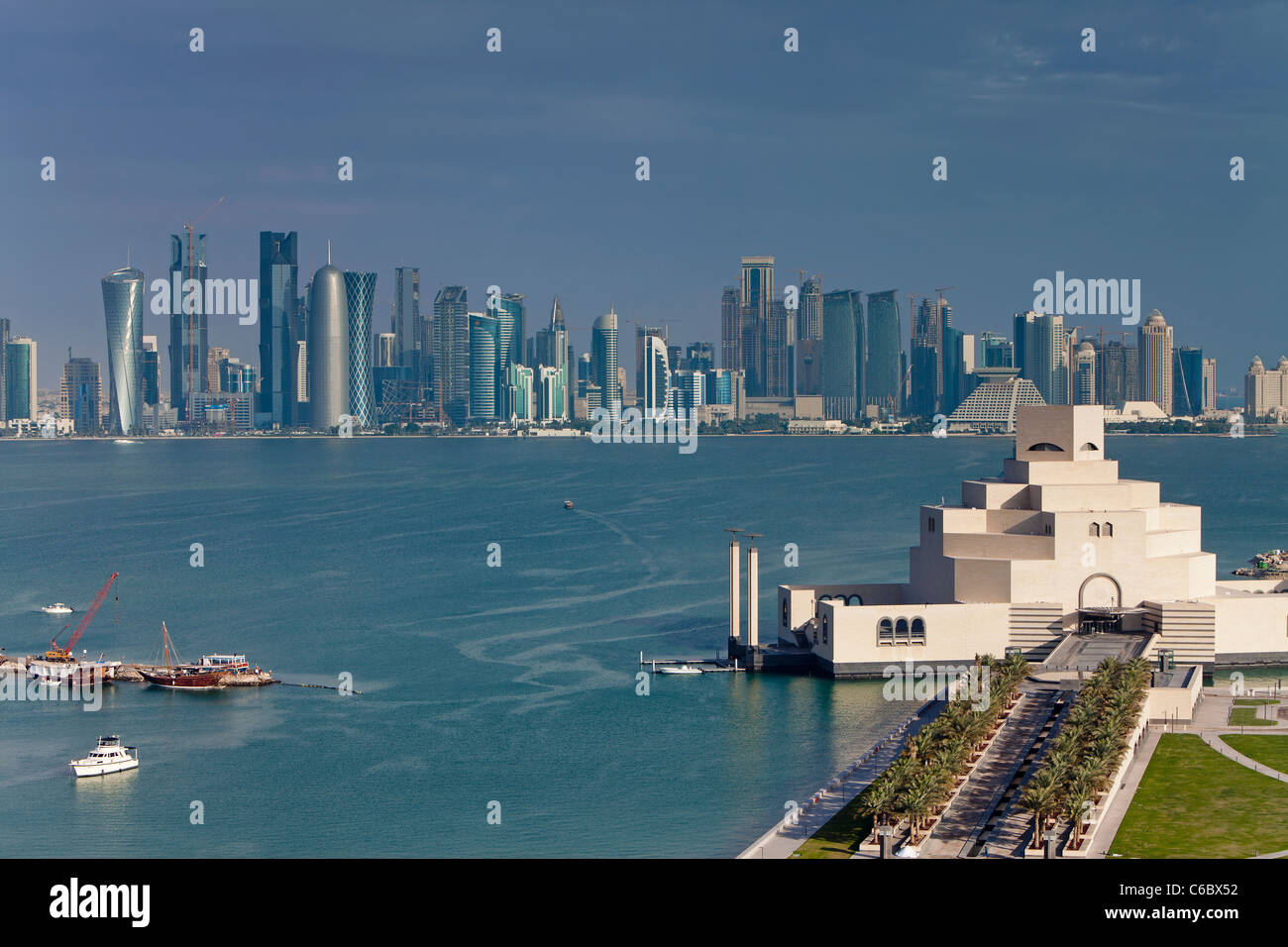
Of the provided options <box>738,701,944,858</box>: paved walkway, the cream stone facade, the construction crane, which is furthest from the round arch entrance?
the construction crane

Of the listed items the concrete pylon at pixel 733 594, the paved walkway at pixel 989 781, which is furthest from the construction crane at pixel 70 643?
the paved walkway at pixel 989 781

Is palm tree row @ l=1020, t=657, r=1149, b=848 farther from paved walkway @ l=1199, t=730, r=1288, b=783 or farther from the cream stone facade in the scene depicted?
the cream stone facade

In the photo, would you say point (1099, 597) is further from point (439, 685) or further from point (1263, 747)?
point (439, 685)

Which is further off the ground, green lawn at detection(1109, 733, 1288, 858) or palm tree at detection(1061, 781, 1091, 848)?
palm tree at detection(1061, 781, 1091, 848)

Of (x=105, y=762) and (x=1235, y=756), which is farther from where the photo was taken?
(x=105, y=762)

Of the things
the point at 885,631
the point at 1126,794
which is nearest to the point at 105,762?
the point at 885,631
